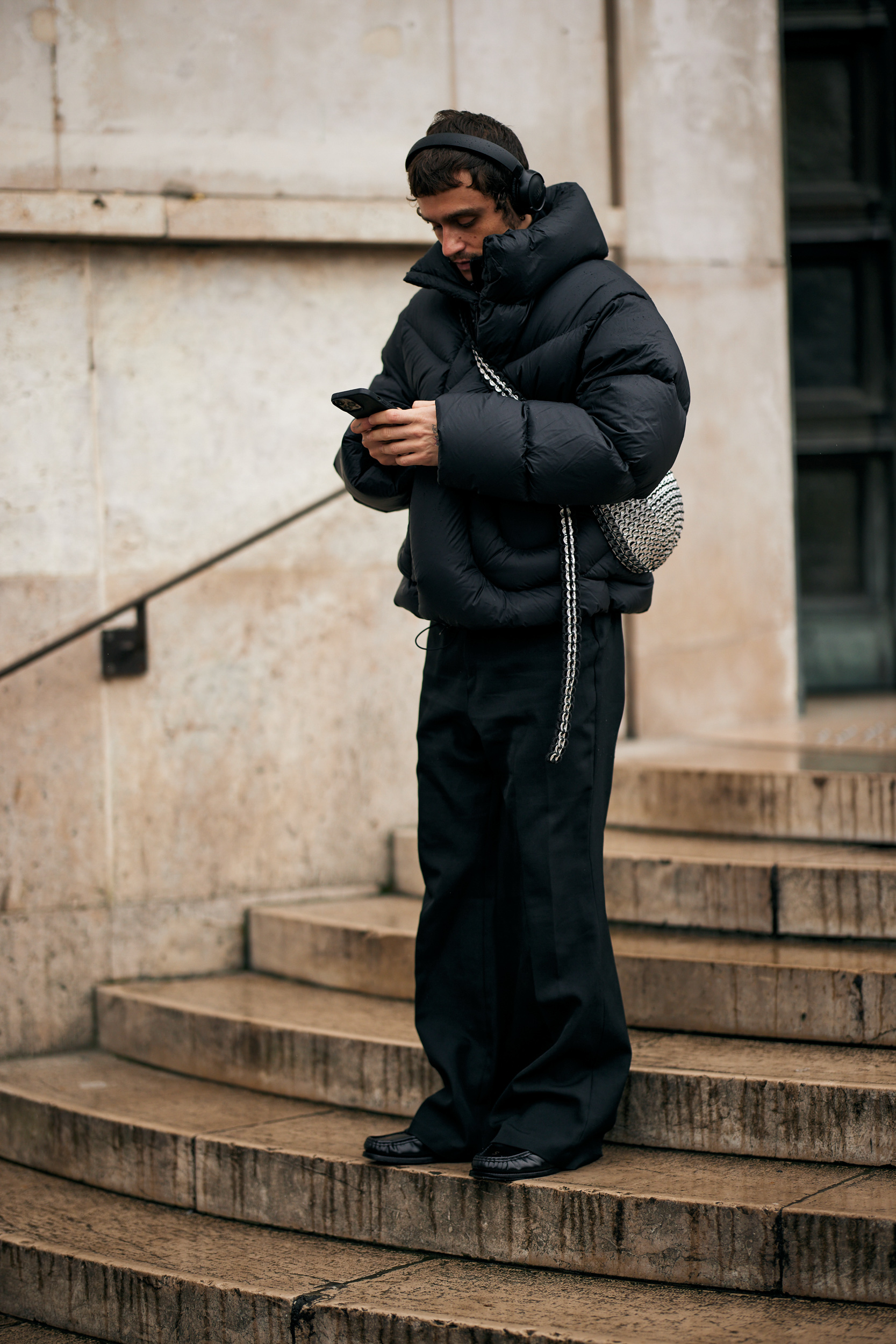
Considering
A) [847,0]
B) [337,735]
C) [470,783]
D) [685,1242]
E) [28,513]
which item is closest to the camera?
[685,1242]

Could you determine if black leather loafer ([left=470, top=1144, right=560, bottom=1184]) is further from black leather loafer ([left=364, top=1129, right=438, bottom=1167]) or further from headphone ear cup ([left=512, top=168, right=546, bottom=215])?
headphone ear cup ([left=512, top=168, right=546, bottom=215])

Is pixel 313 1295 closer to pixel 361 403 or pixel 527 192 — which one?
pixel 361 403

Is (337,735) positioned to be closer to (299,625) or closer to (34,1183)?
(299,625)

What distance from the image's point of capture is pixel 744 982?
357 cm

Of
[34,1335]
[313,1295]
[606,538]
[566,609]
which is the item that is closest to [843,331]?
[606,538]

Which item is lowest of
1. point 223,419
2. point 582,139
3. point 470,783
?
point 470,783

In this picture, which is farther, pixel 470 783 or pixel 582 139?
pixel 582 139

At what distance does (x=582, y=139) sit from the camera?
5219mm

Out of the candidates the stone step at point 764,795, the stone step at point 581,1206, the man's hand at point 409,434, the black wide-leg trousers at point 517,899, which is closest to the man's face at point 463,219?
the man's hand at point 409,434

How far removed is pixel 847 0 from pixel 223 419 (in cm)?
309

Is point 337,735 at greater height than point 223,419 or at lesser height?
lesser

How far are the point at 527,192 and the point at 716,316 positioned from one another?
268cm

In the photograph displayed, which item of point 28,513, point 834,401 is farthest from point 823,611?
point 28,513

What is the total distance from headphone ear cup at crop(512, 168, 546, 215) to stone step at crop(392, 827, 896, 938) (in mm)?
1770
